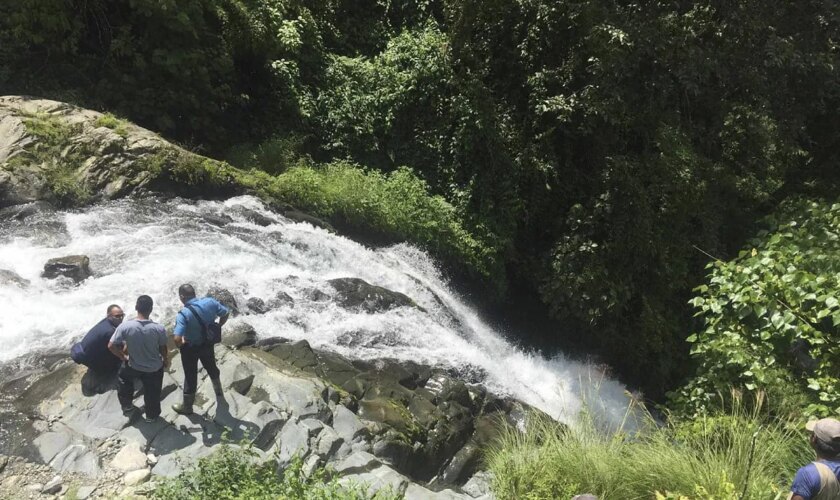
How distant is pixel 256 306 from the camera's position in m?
8.04

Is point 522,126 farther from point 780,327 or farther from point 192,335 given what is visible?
point 192,335

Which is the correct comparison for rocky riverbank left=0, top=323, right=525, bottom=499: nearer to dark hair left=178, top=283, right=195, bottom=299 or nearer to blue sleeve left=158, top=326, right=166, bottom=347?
blue sleeve left=158, top=326, right=166, bottom=347

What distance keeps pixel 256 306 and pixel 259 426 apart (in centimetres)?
252

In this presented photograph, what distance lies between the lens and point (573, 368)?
10.7 m

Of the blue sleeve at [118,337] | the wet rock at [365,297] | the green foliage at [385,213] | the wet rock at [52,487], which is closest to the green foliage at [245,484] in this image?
the wet rock at [52,487]

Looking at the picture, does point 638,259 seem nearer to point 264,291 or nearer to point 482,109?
point 482,109

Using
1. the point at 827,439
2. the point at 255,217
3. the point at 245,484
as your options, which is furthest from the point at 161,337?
the point at 827,439

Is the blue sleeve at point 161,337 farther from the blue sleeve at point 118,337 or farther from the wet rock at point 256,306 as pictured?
the wet rock at point 256,306

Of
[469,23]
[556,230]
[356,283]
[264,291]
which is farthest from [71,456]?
[469,23]

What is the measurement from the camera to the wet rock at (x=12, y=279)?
7452 millimetres

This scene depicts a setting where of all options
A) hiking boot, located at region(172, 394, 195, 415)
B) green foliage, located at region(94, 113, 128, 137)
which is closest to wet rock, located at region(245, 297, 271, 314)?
hiking boot, located at region(172, 394, 195, 415)

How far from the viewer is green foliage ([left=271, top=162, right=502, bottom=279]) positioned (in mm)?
11023

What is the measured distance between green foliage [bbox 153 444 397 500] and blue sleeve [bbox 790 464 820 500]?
2.74 metres

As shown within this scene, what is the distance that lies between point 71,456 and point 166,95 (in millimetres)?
8069
